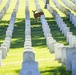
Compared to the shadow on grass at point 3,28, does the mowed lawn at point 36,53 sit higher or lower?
lower

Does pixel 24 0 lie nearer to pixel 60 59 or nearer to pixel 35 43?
pixel 35 43

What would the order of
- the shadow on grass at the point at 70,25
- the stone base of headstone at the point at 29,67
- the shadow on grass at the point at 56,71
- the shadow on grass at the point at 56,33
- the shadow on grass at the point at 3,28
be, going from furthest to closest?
the shadow on grass at the point at 70,25 → the shadow on grass at the point at 3,28 → the shadow on grass at the point at 56,33 → the shadow on grass at the point at 56,71 → the stone base of headstone at the point at 29,67

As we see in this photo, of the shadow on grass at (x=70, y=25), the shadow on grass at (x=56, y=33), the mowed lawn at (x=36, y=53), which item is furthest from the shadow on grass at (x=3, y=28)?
the shadow on grass at (x=70, y=25)

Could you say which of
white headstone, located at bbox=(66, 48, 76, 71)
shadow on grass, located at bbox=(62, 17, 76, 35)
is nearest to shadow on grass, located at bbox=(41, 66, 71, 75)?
white headstone, located at bbox=(66, 48, 76, 71)

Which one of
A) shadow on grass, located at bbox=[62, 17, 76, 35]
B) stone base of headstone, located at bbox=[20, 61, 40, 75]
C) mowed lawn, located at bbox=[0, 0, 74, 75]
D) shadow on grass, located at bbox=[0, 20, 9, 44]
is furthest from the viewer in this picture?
shadow on grass, located at bbox=[62, 17, 76, 35]

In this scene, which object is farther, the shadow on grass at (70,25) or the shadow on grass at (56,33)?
the shadow on grass at (70,25)

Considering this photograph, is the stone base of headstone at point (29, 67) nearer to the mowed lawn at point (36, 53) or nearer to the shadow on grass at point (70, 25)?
the mowed lawn at point (36, 53)

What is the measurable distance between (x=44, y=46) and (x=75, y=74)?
23.9ft

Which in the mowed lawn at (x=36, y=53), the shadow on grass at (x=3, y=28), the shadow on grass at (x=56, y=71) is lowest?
the shadow on grass at (x=56, y=71)

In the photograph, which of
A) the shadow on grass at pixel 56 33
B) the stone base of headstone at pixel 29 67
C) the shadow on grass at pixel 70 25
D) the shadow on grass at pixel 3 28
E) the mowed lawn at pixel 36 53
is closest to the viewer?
the stone base of headstone at pixel 29 67

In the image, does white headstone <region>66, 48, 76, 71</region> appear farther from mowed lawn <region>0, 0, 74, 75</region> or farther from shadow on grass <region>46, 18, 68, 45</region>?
shadow on grass <region>46, 18, 68, 45</region>

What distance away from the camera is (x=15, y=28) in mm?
27453

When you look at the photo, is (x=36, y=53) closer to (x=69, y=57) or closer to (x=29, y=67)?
(x=69, y=57)

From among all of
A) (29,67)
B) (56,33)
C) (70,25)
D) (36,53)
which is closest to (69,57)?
(29,67)
